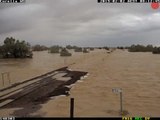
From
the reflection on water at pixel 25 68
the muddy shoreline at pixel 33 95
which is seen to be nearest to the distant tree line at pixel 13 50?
the reflection on water at pixel 25 68

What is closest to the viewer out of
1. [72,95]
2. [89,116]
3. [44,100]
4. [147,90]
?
[89,116]

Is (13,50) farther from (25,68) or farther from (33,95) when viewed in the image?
(33,95)

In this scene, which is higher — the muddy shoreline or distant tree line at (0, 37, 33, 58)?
distant tree line at (0, 37, 33, 58)

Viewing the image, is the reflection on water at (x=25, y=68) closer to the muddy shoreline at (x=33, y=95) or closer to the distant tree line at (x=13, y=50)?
the muddy shoreline at (x=33, y=95)

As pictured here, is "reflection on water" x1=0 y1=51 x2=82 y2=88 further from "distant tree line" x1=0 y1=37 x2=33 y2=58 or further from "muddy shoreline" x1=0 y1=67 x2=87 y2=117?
"distant tree line" x1=0 y1=37 x2=33 y2=58

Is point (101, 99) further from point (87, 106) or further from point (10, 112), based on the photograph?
point (10, 112)

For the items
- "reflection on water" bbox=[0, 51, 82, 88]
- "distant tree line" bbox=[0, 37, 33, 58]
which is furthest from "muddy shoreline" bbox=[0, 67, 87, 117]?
"distant tree line" bbox=[0, 37, 33, 58]

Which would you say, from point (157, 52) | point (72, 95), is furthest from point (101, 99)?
point (157, 52)

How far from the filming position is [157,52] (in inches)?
2699

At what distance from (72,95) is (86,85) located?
3.66 meters

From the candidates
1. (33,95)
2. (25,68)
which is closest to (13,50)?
(25,68)

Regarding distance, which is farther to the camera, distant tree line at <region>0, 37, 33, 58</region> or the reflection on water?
distant tree line at <region>0, 37, 33, 58</region>

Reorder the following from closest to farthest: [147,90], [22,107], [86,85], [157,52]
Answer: [22,107] < [147,90] < [86,85] < [157,52]

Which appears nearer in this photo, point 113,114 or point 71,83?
point 113,114
